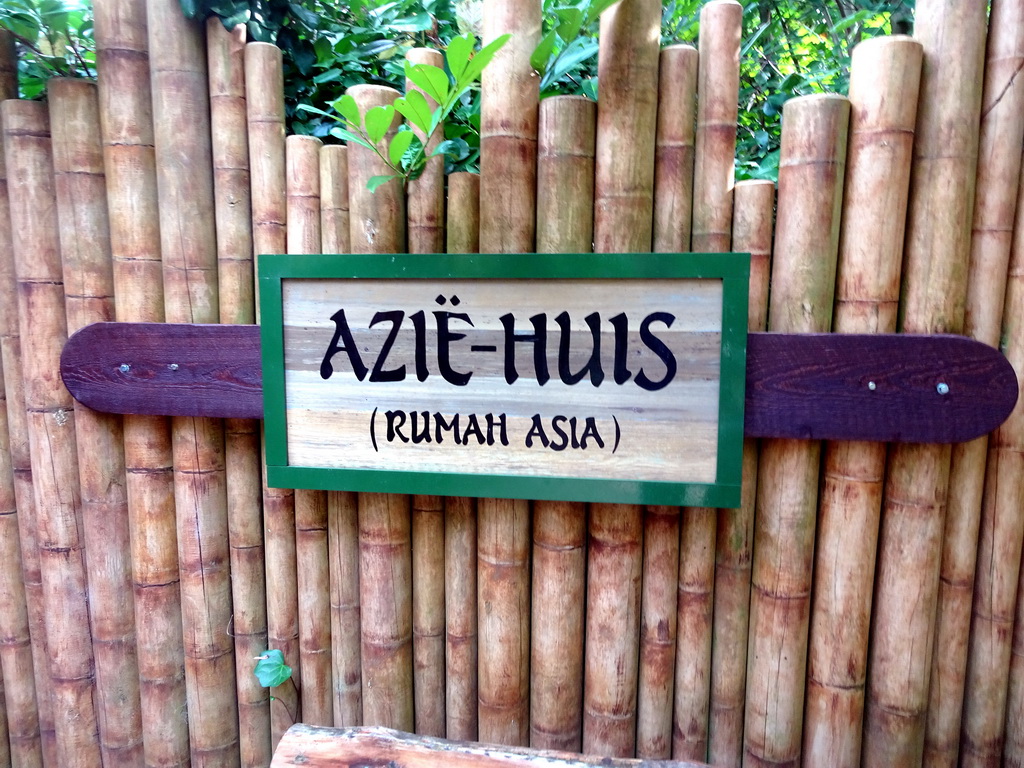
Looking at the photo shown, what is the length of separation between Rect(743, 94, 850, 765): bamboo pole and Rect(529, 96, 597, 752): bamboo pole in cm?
50

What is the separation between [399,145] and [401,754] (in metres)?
1.55

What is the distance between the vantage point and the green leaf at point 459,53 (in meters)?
1.49

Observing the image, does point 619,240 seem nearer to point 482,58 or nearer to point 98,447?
point 482,58

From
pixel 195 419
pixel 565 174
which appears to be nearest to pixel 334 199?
pixel 565 174

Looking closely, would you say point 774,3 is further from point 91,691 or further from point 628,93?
point 91,691

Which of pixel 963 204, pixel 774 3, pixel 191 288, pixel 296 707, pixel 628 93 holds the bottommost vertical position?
pixel 296 707

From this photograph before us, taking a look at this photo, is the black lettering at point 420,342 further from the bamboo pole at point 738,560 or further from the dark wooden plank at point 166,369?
the bamboo pole at point 738,560

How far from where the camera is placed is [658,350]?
157 centimetres

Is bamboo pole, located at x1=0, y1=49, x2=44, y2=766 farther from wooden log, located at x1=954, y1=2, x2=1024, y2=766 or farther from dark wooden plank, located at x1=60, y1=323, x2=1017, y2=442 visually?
wooden log, located at x1=954, y1=2, x2=1024, y2=766

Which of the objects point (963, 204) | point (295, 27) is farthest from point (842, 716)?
point (295, 27)

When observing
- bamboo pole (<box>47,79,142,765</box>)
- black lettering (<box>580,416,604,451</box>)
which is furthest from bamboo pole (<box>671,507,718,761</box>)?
bamboo pole (<box>47,79,142,765</box>)

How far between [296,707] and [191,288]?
1.37 meters

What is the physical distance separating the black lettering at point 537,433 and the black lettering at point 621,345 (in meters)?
0.23

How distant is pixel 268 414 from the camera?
170 centimetres
